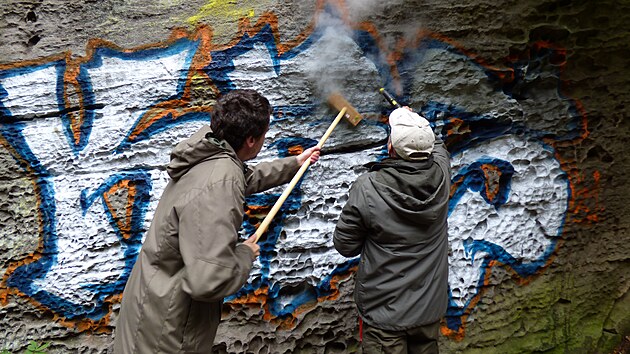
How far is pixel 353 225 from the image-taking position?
229 cm

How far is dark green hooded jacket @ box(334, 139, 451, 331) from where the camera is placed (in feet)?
7.36

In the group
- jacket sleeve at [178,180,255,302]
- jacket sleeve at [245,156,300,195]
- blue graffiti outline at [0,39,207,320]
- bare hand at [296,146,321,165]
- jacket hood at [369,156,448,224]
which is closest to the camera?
jacket sleeve at [178,180,255,302]

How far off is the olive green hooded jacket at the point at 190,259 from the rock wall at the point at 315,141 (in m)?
0.98

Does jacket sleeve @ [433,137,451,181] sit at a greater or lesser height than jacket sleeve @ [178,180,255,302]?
lesser

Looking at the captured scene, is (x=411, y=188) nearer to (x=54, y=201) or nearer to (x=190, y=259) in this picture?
(x=190, y=259)

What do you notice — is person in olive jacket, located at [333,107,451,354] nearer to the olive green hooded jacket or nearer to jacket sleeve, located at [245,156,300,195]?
jacket sleeve, located at [245,156,300,195]

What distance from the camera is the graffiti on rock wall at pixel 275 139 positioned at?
2924 mm

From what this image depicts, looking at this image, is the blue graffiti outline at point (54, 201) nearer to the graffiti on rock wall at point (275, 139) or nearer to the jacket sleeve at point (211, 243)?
the graffiti on rock wall at point (275, 139)

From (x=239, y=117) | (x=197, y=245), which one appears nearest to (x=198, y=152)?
(x=239, y=117)

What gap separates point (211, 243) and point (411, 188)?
93cm

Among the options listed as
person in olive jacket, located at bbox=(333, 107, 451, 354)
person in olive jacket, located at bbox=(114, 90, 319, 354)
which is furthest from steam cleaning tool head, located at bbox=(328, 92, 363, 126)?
person in olive jacket, located at bbox=(114, 90, 319, 354)

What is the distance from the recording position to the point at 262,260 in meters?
3.05

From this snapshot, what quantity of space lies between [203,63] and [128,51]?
0.43 m

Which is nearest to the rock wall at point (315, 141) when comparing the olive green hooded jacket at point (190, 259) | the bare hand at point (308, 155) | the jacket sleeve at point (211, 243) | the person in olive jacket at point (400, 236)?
the bare hand at point (308, 155)
